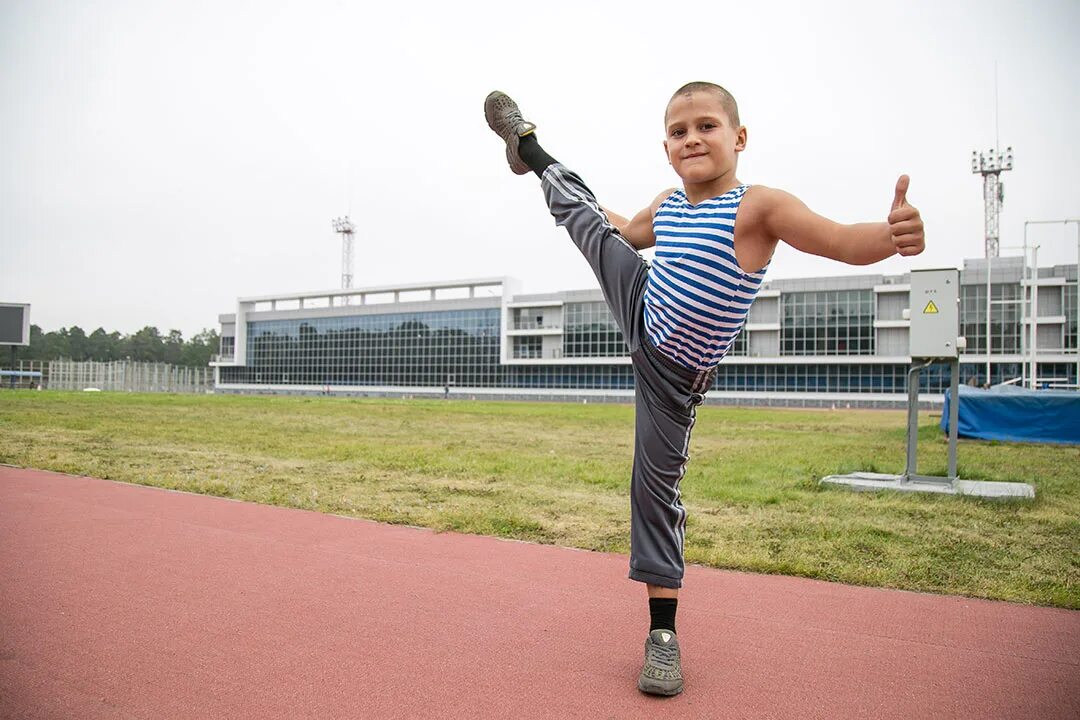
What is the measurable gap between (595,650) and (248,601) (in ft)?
5.53

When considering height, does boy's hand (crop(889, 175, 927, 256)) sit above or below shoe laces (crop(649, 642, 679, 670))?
above

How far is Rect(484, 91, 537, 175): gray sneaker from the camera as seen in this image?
10.5 ft

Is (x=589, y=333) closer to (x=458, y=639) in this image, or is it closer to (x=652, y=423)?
(x=458, y=639)

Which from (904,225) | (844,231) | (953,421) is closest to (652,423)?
(844,231)

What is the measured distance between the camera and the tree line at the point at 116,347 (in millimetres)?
112875

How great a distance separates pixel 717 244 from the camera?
2.43 meters

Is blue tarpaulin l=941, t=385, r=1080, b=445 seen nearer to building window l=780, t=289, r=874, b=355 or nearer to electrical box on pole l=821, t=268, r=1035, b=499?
electrical box on pole l=821, t=268, r=1035, b=499

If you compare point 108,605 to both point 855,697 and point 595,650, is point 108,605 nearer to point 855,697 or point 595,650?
point 595,650

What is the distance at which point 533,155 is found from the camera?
124 inches

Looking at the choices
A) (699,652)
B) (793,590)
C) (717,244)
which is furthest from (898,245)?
(793,590)

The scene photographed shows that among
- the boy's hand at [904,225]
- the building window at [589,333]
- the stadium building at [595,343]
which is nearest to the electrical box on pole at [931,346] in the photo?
the boy's hand at [904,225]

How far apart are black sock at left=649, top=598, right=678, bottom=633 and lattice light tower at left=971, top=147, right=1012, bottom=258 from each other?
184 ft

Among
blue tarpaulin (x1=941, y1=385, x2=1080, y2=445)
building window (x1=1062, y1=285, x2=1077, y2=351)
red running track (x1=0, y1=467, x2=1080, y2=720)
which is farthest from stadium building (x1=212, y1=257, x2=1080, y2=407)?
red running track (x1=0, y1=467, x2=1080, y2=720)

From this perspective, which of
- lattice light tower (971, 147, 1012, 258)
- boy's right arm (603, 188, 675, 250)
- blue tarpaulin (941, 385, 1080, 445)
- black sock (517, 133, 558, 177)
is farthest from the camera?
lattice light tower (971, 147, 1012, 258)
